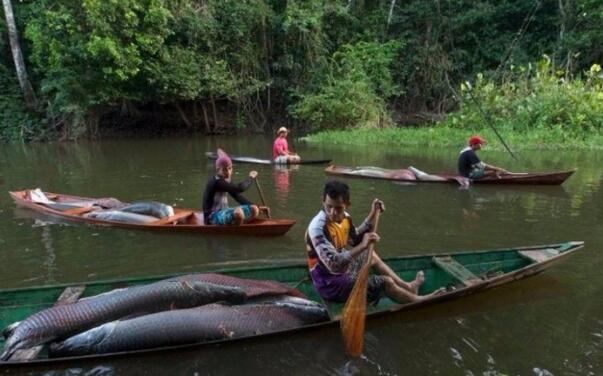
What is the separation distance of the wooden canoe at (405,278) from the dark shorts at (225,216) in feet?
7.65

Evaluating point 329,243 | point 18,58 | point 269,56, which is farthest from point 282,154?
point 18,58

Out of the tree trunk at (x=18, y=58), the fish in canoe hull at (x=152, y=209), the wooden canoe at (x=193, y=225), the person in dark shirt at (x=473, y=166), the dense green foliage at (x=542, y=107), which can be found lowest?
the wooden canoe at (x=193, y=225)

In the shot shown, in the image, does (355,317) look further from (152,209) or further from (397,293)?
(152,209)

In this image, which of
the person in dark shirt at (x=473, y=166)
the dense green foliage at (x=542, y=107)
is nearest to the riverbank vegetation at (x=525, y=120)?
the dense green foliage at (x=542, y=107)

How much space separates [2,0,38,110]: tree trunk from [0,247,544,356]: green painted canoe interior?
2252 centimetres

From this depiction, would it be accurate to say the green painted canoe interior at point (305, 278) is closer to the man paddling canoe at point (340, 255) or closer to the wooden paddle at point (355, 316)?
the man paddling canoe at point (340, 255)

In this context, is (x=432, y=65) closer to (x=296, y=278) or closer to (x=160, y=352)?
(x=296, y=278)

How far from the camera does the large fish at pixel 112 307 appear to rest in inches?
185

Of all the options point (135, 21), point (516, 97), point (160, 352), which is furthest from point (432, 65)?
point (160, 352)

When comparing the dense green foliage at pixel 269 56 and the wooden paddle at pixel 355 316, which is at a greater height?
the dense green foliage at pixel 269 56

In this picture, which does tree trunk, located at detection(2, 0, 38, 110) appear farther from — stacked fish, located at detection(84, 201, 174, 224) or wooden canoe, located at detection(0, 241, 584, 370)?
wooden canoe, located at detection(0, 241, 584, 370)

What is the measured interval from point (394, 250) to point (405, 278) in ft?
5.74

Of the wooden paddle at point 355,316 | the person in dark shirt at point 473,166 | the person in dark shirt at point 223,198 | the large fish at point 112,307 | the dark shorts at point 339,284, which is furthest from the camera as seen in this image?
the person in dark shirt at point 473,166

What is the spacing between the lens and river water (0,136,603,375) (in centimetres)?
511
